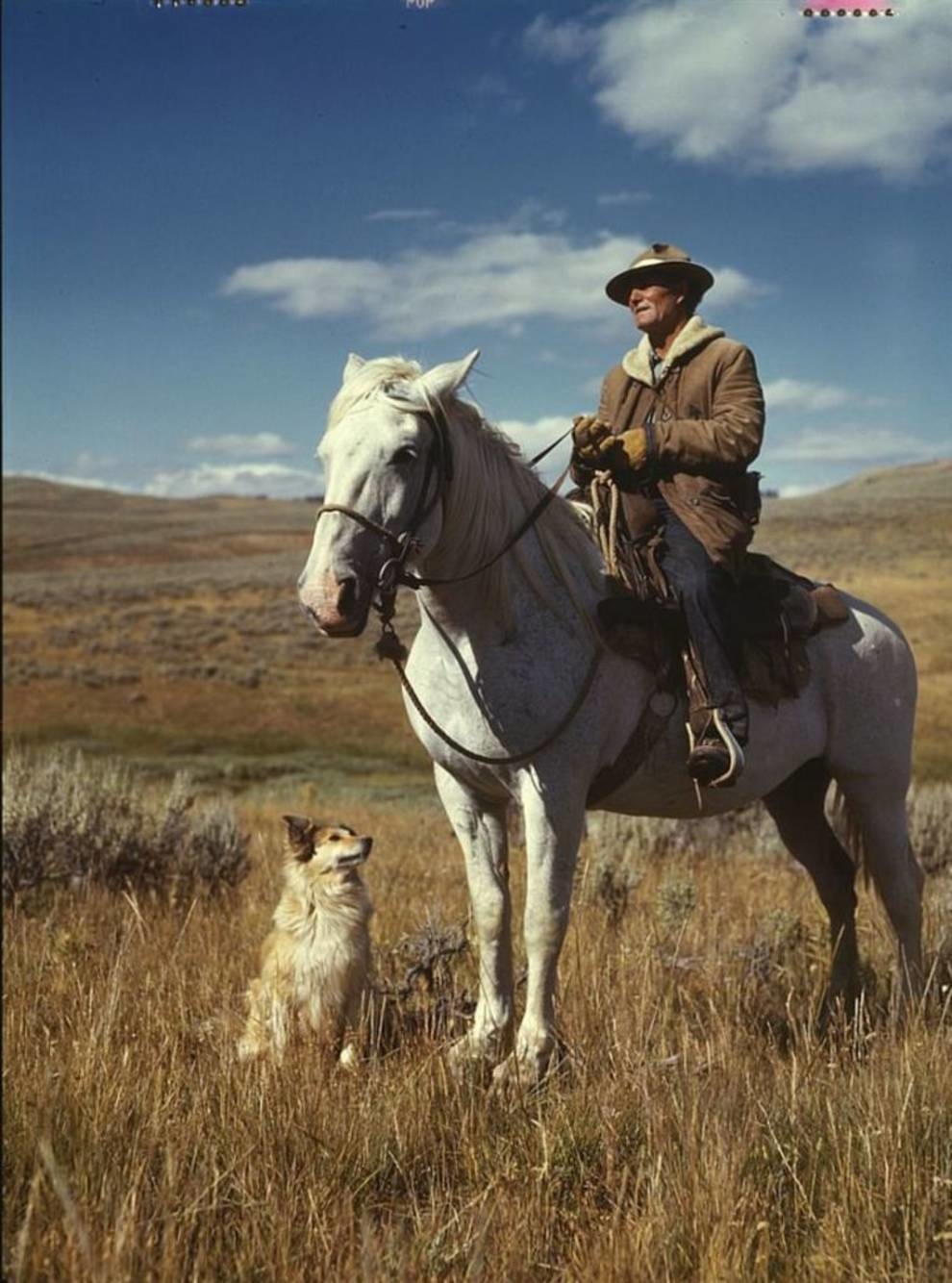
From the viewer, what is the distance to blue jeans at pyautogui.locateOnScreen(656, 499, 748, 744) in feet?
14.6

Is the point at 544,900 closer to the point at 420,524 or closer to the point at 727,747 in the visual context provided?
the point at 727,747

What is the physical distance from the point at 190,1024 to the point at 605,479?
112 inches

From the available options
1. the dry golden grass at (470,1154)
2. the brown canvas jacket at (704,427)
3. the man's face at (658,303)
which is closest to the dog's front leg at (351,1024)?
the dry golden grass at (470,1154)

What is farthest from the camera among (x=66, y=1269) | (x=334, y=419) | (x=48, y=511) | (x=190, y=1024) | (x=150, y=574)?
(x=48, y=511)

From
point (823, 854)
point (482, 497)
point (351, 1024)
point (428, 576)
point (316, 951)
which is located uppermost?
point (482, 497)

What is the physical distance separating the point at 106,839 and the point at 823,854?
16.4 feet

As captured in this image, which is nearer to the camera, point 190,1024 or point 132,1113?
point 132,1113

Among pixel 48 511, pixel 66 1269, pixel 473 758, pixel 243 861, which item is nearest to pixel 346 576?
pixel 473 758

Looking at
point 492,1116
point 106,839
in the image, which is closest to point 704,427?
point 492,1116

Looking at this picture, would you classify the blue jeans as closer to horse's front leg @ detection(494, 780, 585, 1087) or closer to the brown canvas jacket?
the brown canvas jacket

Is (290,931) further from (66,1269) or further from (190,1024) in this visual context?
(66,1269)

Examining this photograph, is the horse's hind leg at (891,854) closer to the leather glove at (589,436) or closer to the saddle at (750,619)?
the saddle at (750,619)

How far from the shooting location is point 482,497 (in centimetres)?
410

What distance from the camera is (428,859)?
898cm
